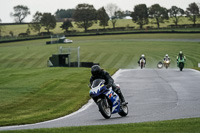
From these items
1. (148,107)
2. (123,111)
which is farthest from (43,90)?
(123,111)

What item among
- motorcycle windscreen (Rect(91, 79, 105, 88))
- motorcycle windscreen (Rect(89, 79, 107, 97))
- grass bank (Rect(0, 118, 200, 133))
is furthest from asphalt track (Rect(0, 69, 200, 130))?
grass bank (Rect(0, 118, 200, 133))

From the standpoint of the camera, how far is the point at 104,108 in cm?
1324

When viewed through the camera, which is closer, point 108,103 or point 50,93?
point 108,103

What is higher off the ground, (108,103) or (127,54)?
(108,103)

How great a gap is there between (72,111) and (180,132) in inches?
300

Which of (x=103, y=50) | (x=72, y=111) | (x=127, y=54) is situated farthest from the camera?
(x=103, y=50)

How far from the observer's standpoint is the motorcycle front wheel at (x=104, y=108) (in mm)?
13016

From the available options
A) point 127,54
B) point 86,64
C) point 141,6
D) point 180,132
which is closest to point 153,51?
point 127,54

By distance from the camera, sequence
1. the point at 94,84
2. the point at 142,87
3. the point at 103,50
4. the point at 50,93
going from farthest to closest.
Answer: the point at 103,50 < the point at 142,87 < the point at 50,93 < the point at 94,84

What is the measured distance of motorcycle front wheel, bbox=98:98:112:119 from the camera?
512 inches

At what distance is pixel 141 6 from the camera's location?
6786 inches

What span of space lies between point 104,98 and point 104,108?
0.29 meters

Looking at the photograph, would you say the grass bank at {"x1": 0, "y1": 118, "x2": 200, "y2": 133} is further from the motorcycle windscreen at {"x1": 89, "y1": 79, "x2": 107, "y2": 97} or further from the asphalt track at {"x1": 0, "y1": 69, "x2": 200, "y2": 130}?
the motorcycle windscreen at {"x1": 89, "y1": 79, "x2": 107, "y2": 97}

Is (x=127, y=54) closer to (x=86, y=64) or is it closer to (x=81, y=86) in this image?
(x=86, y=64)
